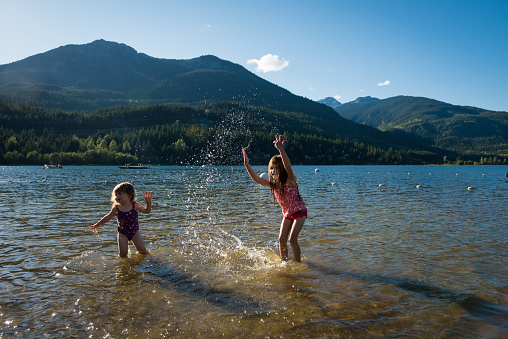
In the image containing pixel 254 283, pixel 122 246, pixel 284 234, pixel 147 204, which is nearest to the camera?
pixel 254 283

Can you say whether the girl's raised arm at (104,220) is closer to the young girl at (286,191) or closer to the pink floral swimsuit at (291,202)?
the young girl at (286,191)

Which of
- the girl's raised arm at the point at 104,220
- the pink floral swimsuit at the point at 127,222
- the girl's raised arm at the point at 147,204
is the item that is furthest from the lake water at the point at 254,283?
the girl's raised arm at the point at 147,204

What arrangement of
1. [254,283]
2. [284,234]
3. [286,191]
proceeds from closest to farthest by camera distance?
[254,283] → [286,191] → [284,234]

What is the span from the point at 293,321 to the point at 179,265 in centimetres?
445

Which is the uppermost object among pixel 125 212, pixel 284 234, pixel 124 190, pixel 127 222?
pixel 124 190

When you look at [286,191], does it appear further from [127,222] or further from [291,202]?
[127,222]

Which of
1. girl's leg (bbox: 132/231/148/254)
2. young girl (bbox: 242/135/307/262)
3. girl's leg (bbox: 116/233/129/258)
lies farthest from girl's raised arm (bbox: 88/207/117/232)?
young girl (bbox: 242/135/307/262)

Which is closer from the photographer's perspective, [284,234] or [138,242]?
[284,234]

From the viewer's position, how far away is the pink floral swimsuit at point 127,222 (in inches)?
368

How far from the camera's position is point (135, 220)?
31.2ft

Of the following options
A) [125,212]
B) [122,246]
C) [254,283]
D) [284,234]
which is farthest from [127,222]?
[284,234]

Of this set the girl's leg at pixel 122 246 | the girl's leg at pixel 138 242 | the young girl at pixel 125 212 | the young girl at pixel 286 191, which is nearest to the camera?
the young girl at pixel 286 191

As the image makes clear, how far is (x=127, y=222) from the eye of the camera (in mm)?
9391

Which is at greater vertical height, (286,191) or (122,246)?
(286,191)
